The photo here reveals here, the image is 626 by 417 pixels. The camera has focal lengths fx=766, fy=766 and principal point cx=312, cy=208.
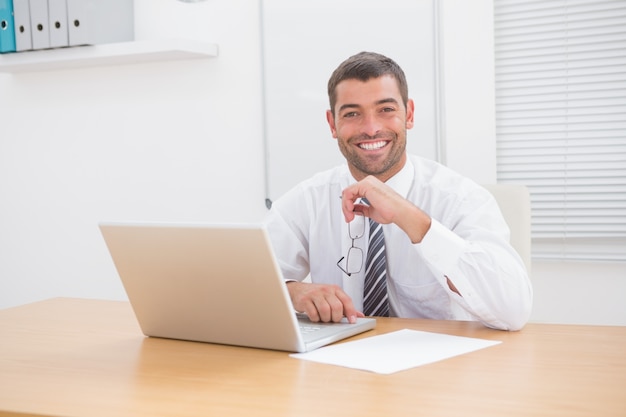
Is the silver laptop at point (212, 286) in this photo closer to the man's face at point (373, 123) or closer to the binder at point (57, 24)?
the man's face at point (373, 123)

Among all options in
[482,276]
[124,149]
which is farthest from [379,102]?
[124,149]

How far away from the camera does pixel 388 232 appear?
1.89m

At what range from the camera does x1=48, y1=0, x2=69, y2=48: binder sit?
324 centimetres

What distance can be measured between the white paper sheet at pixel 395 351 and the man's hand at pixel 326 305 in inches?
4.1

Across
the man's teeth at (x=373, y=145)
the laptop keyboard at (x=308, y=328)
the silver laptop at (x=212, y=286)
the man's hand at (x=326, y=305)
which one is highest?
the man's teeth at (x=373, y=145)

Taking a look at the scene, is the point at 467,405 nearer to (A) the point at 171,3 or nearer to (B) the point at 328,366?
(B) the point at 328,366

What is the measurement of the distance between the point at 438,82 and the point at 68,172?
1892 millimetres

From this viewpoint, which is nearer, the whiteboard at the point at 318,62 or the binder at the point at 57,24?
the whiteboard at the point at 318,62

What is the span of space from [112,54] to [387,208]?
2.07 m

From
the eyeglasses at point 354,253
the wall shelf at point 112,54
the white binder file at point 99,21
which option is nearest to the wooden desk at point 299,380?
Result: the eyeglasses at point 354,253

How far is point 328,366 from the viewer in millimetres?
1217

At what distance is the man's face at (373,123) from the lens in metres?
1.94

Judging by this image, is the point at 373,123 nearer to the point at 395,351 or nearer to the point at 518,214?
the point at 518,214

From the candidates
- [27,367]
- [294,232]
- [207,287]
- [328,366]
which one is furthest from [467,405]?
[294,232]
